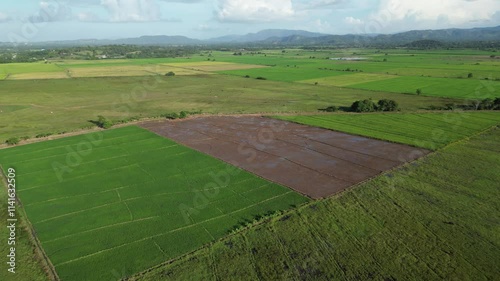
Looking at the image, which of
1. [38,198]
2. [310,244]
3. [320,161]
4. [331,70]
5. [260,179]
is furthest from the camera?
[331,70]

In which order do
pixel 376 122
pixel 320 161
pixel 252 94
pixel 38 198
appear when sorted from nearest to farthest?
1. pixel 38 198
2. pixel 320 161
3. pixel 376 122
4. pixel 252 94

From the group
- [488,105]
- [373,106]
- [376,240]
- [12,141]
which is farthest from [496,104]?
[12,141]

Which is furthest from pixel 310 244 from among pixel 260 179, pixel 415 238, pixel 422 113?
pixel 422 113

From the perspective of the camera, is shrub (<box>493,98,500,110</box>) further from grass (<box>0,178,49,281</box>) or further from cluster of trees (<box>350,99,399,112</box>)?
grass (<box>0,178,49,281</box>)

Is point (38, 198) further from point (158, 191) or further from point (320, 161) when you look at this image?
point (320, 161)

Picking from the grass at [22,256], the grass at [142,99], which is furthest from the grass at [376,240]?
the grass at [142,99]

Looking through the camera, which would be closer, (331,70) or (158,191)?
(158,191)

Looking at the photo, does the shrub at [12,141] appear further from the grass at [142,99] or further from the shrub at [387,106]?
the shrub at [387,106]
